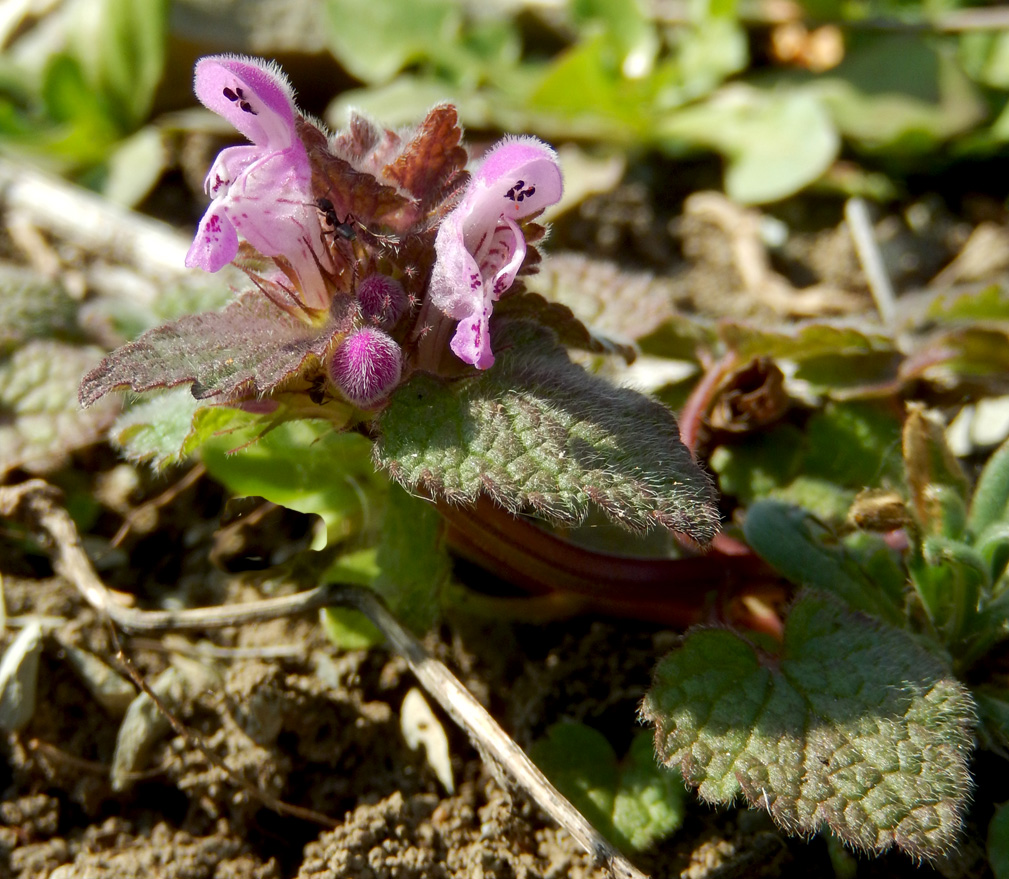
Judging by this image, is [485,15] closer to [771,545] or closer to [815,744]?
[771,545]

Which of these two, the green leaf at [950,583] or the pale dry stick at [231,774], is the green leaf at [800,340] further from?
the pale dry stick at [231,774]

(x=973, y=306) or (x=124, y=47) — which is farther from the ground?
(x=124, y=47)

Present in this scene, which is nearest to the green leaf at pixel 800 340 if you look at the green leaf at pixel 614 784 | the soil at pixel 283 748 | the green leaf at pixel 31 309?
the soil at pixel 283 748

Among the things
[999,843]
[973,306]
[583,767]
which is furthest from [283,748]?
[973,306]

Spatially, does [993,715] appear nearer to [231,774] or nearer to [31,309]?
[231,774]

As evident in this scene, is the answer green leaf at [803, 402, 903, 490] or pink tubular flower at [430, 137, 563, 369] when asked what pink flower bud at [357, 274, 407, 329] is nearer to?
pink tubular flower at [430, 137, 563, 369]

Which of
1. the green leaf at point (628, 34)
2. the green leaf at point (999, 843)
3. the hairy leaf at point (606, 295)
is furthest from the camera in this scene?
the green leaf at point (628, 34)
